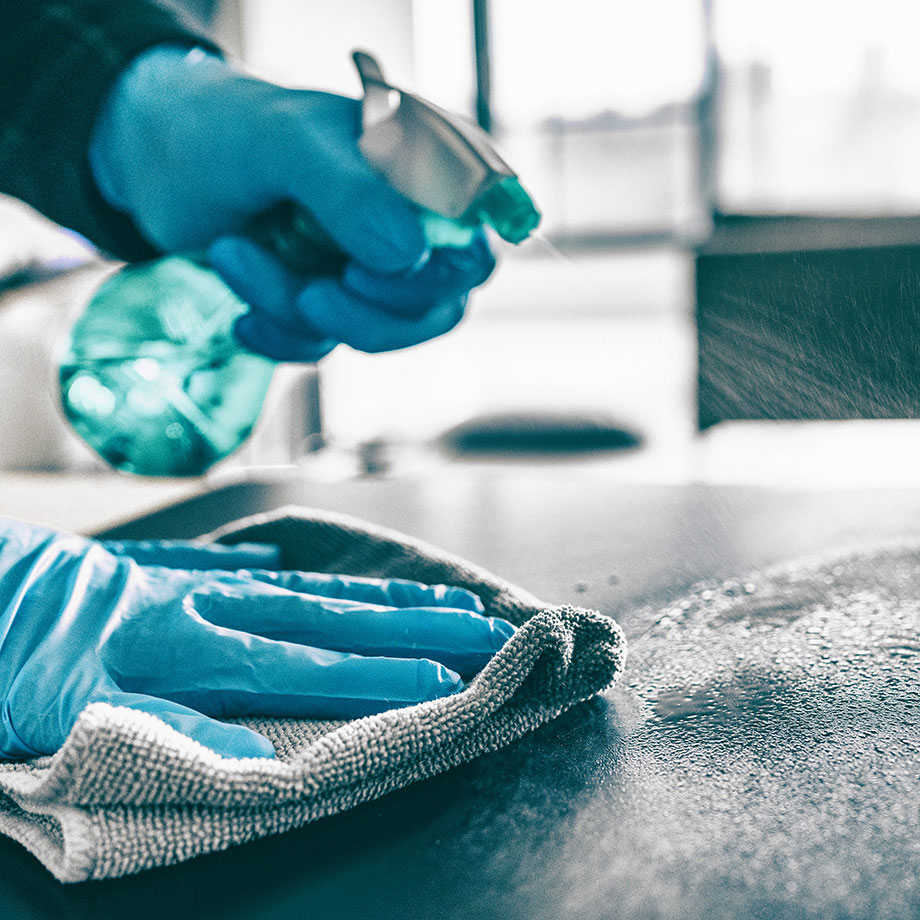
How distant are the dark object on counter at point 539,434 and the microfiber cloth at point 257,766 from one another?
1.79 m

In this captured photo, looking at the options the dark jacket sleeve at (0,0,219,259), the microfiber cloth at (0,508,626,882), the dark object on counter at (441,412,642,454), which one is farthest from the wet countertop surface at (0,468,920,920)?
the dark object on counter at (441,412,642,454)

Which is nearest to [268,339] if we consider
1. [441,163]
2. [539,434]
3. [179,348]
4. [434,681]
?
[179,348]

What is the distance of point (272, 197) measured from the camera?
2.39ft

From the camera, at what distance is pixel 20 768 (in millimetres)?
450

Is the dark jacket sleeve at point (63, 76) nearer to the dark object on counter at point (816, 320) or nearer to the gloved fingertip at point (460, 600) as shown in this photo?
the gloved fingertip at point (460, 600)

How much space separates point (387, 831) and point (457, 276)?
434mm

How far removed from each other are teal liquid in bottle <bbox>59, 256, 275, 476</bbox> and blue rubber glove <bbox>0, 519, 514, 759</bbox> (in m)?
0.11

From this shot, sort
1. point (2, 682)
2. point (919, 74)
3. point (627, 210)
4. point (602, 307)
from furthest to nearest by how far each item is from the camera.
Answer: point (627, 210), point (602, 307), point (919, 74), point (2, 682)

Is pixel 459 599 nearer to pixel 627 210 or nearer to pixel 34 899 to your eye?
pixel 34 899

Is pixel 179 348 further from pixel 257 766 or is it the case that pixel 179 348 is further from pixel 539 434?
pixel 539 434

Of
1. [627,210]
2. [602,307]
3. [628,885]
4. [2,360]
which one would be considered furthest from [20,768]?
[627,210]

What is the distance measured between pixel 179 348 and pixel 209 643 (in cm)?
29

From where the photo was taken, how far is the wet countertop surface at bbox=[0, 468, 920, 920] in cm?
36

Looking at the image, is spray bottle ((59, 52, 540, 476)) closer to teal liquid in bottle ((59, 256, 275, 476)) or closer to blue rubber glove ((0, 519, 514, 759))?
teal liquid in bottle ((59, 256, 275, 476))
